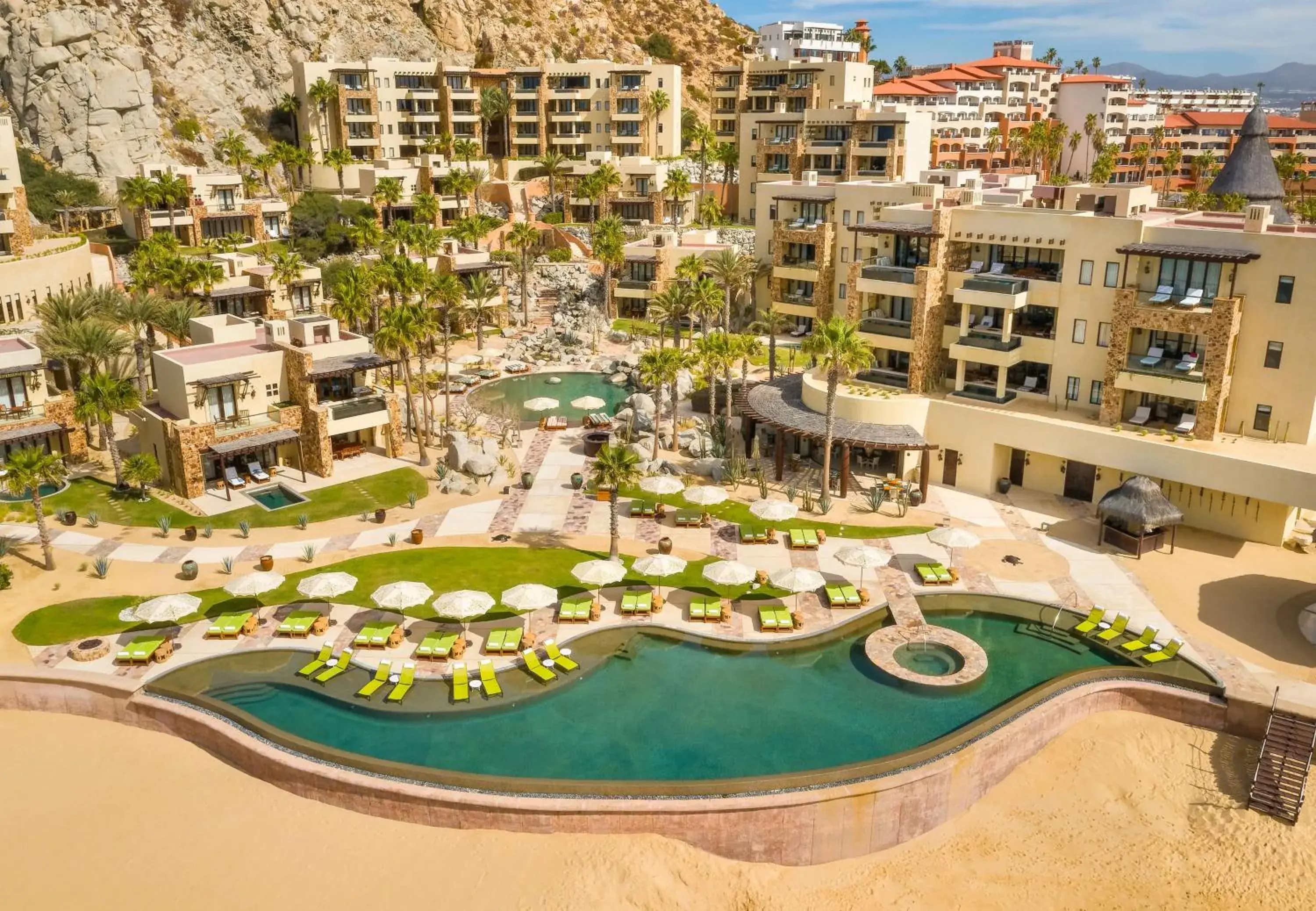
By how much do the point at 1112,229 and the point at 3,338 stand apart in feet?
213

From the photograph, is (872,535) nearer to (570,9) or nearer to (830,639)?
(830,639)

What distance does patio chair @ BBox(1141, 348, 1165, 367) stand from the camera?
170ft

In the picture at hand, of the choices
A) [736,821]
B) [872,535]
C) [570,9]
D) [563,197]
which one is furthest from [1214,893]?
[570,9]

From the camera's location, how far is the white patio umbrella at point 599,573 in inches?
1625

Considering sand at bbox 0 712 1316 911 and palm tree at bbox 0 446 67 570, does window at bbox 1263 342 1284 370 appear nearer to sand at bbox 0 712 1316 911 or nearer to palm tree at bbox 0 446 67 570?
sand at bbox 0 712 1316 911

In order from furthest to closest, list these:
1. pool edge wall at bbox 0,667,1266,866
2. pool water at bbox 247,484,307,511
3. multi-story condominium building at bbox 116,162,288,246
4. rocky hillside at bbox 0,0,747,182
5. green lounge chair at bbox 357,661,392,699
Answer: rocky hillside at bbox 0,0,747,182 → multi-story condominium building at bbox 116,162,288,246 → pool water at bbox 247,484,307,511 → green lounge chair at bbox 357,661,392,699 → pool edge wall at bbox 0,667,1266,866

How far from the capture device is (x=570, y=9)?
16800 cm

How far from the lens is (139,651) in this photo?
38156mm

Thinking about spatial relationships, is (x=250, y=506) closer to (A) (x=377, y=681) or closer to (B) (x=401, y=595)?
(B) (x=401, y=595)

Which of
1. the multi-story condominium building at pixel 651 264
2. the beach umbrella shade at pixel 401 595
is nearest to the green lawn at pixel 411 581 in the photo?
the beach umbrella shade at pixel 401 595

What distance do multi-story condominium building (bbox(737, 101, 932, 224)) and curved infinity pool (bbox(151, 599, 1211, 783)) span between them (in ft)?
226

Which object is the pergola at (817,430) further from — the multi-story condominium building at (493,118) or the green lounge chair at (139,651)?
the multi-story condominium building at (493,118)

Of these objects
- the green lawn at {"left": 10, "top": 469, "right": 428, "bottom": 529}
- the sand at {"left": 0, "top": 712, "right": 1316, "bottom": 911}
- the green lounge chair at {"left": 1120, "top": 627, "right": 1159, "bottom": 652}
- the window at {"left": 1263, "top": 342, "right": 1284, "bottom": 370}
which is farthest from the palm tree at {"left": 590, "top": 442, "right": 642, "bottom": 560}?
the window at {"left": 1263, "top": 342, "right": 1284, "bottom": 370}

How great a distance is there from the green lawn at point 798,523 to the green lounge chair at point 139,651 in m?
22.5
